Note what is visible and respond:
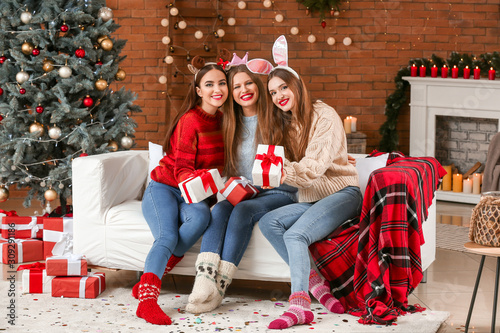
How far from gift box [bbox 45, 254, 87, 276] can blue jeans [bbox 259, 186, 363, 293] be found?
35.3 inches

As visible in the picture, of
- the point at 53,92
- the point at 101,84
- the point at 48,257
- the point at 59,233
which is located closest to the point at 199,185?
the point at 48,257

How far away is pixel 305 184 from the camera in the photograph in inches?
114

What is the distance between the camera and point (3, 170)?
156 inches

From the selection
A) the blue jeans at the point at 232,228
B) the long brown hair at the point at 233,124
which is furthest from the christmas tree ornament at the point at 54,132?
the blue jeans at the point at 232,228

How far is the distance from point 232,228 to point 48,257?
905 millimetres

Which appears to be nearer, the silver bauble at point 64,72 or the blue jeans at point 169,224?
the blue jeans at point 169,224

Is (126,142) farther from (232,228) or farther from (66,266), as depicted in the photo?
(232,228)

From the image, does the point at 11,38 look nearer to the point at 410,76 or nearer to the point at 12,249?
the point at 12,249

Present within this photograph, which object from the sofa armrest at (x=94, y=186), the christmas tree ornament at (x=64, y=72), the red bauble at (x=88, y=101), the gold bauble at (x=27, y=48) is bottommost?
the sofa armrest at (x=94, y=186)

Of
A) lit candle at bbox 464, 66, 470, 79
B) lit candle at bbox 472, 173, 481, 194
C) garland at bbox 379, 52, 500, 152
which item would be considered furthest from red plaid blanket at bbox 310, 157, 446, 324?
garland at bbox 379, 52, 500, 152

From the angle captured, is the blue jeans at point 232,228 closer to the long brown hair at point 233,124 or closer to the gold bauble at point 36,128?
the long brown hair at point 233,124

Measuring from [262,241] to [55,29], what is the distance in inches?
76.2

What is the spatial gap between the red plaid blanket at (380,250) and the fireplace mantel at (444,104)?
2.73m

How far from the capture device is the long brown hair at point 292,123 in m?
3.06
